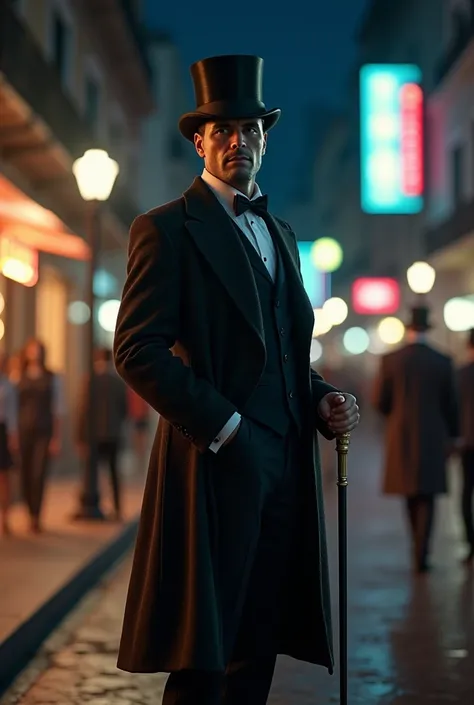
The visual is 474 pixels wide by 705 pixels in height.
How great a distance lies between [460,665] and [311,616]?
2722mm

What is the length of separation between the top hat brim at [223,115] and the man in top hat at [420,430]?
19.1 ft

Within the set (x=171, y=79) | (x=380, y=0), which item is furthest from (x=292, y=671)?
(x=171, y=79)

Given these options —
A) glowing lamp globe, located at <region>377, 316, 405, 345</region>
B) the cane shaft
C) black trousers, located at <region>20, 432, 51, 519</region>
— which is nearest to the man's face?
the cane shaft

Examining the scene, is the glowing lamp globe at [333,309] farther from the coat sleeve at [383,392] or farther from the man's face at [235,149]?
the man's face at [235,149]

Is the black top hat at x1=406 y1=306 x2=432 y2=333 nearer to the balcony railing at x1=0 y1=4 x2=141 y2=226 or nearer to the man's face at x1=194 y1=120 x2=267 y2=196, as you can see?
the balcony railing at x1=0 y1=4 x2=141 y2=226

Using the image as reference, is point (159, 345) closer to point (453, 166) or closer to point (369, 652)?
point (369, 652)

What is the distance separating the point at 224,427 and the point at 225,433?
21mm

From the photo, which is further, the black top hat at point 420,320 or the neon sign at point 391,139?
the neon sign at point 391,139

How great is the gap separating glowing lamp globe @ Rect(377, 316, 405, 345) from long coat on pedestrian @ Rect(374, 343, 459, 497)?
110 ft

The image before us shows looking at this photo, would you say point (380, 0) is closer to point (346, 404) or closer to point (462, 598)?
point (462, 598)

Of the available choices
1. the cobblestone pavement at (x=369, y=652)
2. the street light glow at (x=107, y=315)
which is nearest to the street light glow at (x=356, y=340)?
the street light glow at (x=107, y=315)

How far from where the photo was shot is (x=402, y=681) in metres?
6.09

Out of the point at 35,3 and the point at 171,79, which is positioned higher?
the point at 171,79

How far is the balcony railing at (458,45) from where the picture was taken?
88.1 feet
